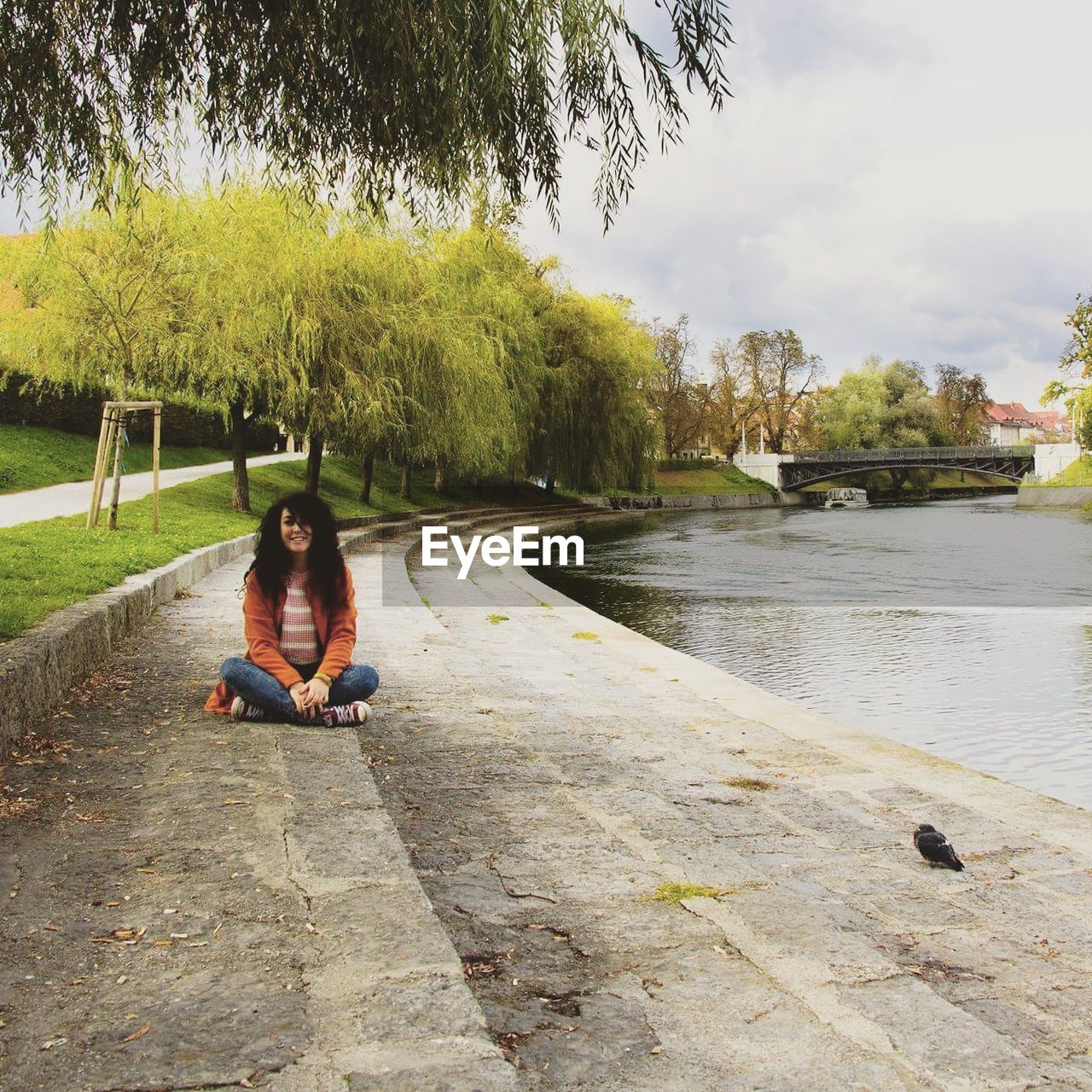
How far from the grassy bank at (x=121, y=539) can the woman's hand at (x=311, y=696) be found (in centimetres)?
160

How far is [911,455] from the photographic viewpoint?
72.1 m

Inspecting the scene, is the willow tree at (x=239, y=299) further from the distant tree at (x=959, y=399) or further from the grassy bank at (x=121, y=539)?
the distant tree at (x=959, y=399)

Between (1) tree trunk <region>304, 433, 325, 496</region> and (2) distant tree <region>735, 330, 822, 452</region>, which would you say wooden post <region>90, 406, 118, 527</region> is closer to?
(1) tree trunk <region>304, 433, 325, 496</region>

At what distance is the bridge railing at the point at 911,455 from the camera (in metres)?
69.3

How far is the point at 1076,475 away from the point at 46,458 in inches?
2062

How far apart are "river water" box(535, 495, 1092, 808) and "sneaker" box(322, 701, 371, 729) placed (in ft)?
12.9

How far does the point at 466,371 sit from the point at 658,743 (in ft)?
60.8

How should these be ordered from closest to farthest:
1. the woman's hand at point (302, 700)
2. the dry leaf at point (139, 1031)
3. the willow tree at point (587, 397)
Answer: the dry leaf at point (139, 1031)
the woman's hand at point (302, 700)
the willow tree at point (587, 397)

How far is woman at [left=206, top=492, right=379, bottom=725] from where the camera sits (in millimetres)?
5500

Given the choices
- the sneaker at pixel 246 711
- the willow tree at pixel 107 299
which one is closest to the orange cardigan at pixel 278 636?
the sneaker at pixel 246 711

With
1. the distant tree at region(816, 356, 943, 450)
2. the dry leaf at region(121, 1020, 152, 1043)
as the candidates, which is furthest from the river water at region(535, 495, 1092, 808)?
the distant tree at region(816, 356, 943, 450)

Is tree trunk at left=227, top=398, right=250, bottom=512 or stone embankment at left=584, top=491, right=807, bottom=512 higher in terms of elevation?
tree trunk at left=227, top=398, right=250, bottom=512

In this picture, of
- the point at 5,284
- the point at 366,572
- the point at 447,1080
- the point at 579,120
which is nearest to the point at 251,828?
the point at 447,1080

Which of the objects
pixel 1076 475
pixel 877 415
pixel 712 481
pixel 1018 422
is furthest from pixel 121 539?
pixel 1018 422
